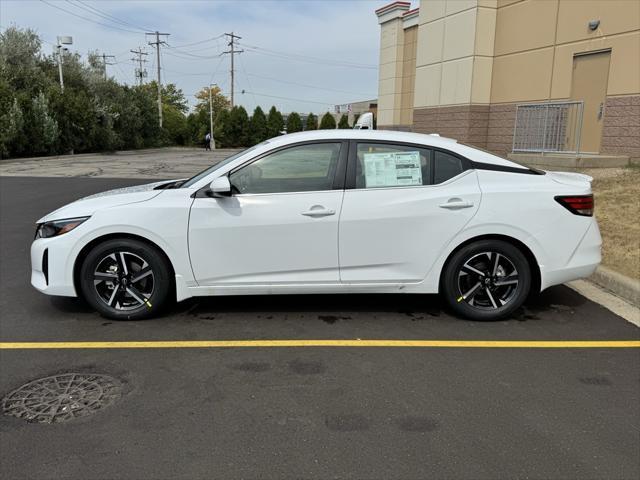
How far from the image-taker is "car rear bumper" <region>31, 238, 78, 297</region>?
4.61 meters

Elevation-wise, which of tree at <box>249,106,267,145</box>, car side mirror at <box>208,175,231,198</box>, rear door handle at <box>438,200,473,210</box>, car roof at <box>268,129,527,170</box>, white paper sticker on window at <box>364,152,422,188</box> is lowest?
rear door handle at <box>438,200,473,210</box>

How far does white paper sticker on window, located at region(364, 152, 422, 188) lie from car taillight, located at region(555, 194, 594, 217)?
122 cm

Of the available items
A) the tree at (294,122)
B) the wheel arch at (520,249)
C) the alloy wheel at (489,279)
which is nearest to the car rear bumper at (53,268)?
the wheel arch at (520,249)

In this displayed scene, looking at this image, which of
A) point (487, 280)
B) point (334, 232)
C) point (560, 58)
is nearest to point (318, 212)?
point (334, 232)

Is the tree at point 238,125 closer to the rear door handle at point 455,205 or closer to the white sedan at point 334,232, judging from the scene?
the white sedan at point 334,232

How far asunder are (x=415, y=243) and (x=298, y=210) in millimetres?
1023

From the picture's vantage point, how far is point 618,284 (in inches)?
220

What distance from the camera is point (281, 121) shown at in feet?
206

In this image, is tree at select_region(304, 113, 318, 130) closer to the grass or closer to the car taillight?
the grass

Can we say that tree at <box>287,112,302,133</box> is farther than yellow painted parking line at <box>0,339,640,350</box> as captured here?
Yes

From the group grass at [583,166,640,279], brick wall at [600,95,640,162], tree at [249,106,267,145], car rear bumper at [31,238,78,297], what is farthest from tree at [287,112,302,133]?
car rear bumper at [31,238,78,297]

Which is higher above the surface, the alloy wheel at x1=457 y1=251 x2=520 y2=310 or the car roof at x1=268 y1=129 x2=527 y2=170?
the car roof at x1=268 y1=129 x2=527 y2=170

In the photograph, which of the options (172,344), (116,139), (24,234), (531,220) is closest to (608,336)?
(531,220)

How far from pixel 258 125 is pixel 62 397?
193 ft
